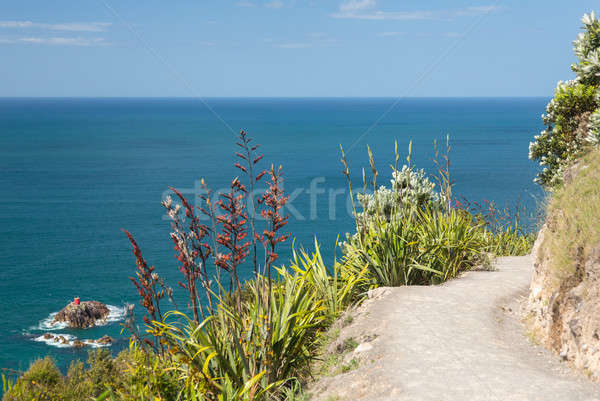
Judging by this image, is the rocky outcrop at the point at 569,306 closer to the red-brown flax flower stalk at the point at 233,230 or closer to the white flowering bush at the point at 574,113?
the white flowering bush at the point at 574,113

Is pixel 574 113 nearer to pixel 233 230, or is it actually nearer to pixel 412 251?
pixel 412 251

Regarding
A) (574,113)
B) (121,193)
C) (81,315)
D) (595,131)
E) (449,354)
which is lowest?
(81,315)

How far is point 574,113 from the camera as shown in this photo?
1073 centimetres

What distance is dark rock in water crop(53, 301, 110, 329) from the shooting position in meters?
42.1

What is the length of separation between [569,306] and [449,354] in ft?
4.22

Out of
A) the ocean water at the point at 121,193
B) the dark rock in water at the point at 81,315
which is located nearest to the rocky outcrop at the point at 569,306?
the ocean water at the point at 121,193

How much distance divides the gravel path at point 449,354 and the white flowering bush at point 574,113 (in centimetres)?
320

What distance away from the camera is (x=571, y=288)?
570cm

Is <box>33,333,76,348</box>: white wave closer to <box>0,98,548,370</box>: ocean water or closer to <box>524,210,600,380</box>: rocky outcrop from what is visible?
<box>0,98,548,370</box>: ocean water

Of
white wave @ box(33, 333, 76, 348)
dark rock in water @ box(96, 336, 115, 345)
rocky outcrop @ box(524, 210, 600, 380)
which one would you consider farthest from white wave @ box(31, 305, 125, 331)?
Answer: rocky outcrop @ box(524, 210, 600, 380)

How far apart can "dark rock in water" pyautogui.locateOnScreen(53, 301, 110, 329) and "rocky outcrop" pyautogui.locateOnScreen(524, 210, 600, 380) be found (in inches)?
1609

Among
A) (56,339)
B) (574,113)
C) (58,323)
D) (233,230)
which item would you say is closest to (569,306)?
(233,230)

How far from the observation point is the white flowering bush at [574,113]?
930 cm

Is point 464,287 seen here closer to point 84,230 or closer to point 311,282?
Result: point 311,282
